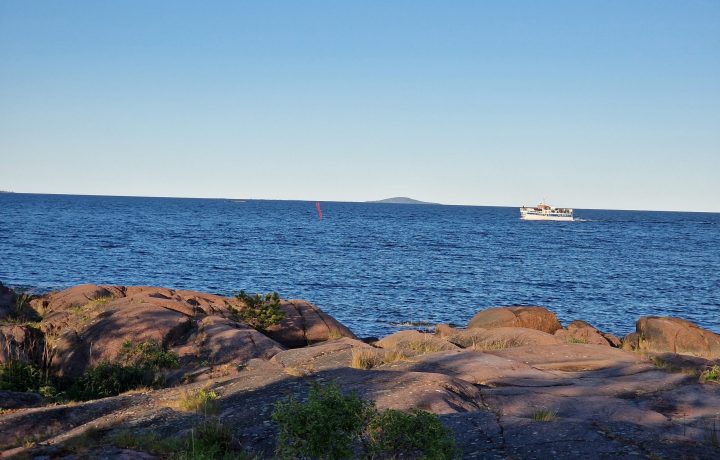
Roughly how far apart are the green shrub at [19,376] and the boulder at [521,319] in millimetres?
16054

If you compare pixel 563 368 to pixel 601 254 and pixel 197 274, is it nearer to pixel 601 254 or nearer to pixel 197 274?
pixel 197 274

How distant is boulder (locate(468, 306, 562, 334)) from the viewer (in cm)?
2638

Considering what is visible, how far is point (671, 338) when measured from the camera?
83.3 feet

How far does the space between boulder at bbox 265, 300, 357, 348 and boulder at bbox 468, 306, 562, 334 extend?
588 centimetres

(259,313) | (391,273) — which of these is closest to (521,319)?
(259,313)

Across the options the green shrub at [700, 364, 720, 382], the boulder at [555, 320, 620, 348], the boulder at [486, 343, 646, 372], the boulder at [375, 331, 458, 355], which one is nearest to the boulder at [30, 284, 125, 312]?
the boulder at [375, 331, 458, 355]

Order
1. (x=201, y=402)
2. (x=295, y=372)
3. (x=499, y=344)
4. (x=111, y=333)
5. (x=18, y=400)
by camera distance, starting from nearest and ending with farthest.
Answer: (x=201, y=402)
(x=18, y=400)
(x=295, y=372)
(x=111, y=333)
(x=499, y=344)

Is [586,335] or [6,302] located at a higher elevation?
[6,302]

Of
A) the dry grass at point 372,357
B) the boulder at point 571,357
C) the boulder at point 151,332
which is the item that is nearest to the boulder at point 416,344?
the dry grass at point 372,357

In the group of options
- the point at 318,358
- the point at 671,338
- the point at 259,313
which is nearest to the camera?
the point at 318,358

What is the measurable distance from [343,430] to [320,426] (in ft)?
1.15

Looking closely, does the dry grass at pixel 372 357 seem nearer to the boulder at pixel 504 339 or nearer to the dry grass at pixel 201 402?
the dry grass at pixel 201 402

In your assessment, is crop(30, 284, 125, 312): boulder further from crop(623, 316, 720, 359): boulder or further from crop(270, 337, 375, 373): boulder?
crop(623, 316, 720, 359): boulder

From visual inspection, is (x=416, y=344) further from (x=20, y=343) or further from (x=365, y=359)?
(x=20, y=343)
